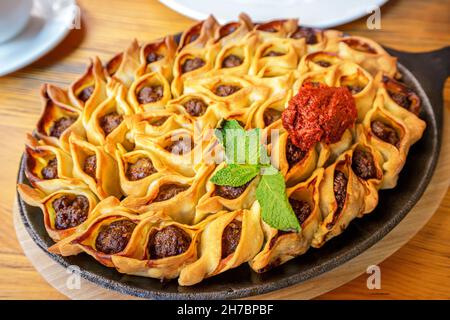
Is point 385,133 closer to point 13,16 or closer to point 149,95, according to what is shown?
point 149,95

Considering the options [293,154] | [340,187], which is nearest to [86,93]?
[293,154]

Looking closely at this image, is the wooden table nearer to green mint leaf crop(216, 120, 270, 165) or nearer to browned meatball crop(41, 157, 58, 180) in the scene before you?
browned meatball crop(41, 157, 58, 180)

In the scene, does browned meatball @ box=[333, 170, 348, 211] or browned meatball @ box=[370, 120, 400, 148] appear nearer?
browned meatball @ box=[333, 170, 348, 211]

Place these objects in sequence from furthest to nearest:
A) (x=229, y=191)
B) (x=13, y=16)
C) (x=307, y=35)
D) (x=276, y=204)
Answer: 1. (x=13, y=16)
2. (x=307, y=35)
3. (x=229, y=191)
4. (x=276, y=204)

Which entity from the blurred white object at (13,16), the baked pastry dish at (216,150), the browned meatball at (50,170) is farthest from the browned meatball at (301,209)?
the blurred white object at (13,16)

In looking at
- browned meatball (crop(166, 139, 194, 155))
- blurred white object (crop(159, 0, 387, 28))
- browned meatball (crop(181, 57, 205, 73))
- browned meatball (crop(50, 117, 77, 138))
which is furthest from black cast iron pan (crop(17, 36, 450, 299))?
blurred white object (crop(159, 0, 387, 28))
